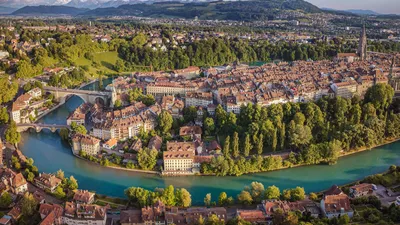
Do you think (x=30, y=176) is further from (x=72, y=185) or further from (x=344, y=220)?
(x=344, y=220)

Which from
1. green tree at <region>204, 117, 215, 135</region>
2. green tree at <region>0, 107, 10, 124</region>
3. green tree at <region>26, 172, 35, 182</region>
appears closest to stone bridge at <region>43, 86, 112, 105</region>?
green tree at <region>0, 107, 10, 124</region>

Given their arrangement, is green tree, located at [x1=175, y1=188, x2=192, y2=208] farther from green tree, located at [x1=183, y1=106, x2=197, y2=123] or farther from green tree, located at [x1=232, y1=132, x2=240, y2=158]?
green tree, located at [x1=183, y1=106, x2=197, y2=123]

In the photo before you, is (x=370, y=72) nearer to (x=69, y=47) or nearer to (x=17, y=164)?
(x=17, y=164)

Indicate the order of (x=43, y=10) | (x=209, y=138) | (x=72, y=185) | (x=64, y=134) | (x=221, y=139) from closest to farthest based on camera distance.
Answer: (x=72, y=185), (x=221, y=139), (x=209, y=138), (x=64, y=134), (x=43, y=10)

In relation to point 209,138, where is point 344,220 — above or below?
below

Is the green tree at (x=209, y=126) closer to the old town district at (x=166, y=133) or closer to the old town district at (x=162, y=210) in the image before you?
the old town district at (x=166, y=133)

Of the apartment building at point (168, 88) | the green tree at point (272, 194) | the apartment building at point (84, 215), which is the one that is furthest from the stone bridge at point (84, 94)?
the green tree at point (272, 194)

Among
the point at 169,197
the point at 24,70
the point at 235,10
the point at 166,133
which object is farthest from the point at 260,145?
the point at 235,10
